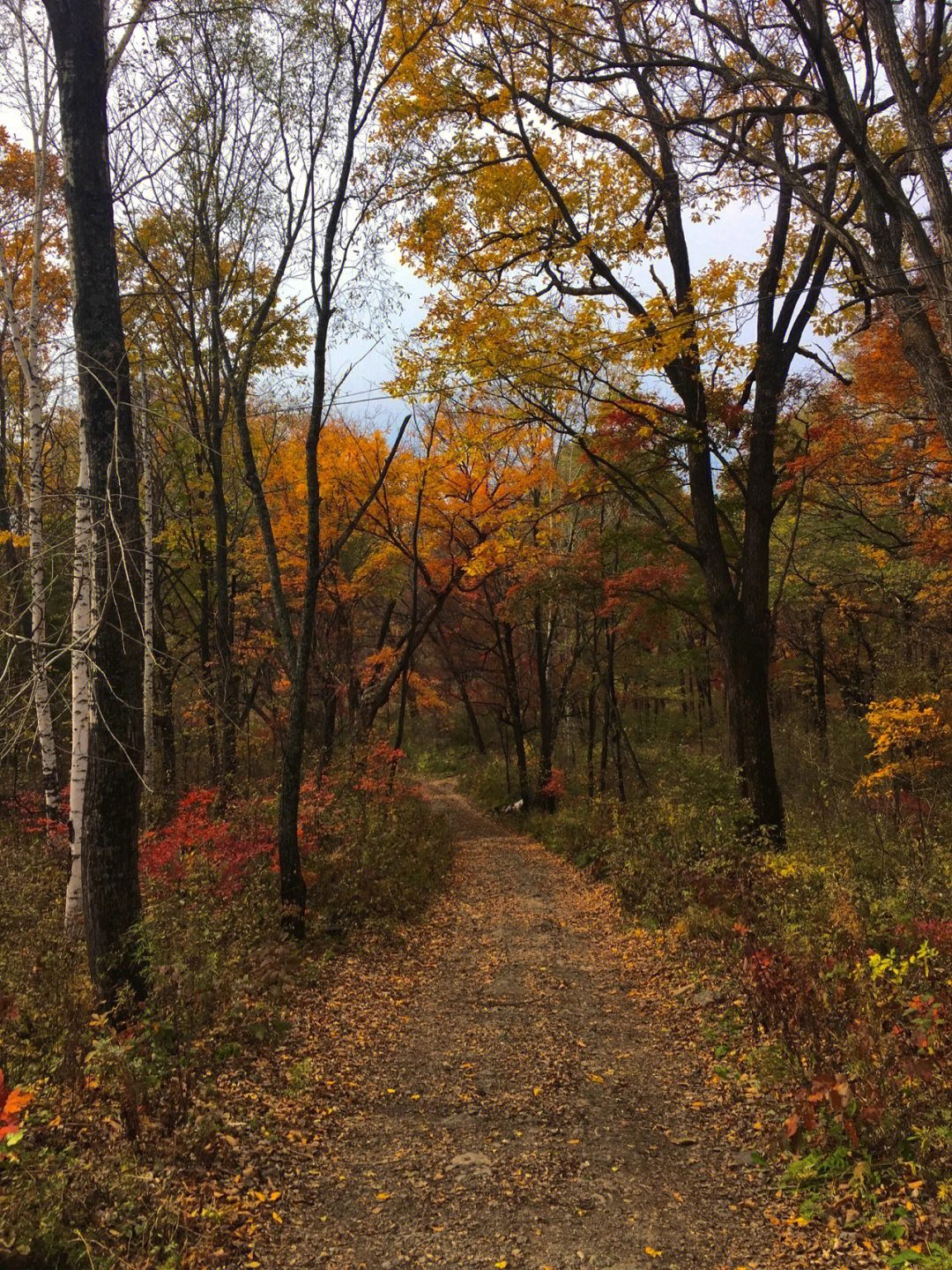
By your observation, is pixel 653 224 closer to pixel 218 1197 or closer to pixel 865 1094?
pixel 865 1094

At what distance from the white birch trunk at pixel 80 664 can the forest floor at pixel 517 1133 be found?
2493 millimetres

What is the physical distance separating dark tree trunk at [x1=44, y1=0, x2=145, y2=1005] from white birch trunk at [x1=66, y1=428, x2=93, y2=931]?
0.10 m

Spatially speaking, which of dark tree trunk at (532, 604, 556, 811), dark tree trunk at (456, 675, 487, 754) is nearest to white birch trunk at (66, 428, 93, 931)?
dark tree trunk at (532, 604, 556, 811)

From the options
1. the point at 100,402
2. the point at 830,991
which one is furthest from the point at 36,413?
the point at 830,991

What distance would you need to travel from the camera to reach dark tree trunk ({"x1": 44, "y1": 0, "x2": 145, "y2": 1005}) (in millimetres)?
4273

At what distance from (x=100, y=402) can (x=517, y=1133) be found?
5104 millimetres

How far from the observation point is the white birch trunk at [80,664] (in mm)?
3918

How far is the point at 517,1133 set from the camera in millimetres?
4070

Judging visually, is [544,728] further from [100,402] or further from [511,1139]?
[100,402]

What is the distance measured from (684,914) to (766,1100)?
3177mm

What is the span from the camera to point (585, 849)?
→ 40.0 ft

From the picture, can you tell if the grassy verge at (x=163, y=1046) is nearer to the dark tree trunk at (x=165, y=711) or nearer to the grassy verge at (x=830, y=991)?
the grassy verge at (x=830, y=991)

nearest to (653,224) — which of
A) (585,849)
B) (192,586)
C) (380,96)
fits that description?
(380,96)

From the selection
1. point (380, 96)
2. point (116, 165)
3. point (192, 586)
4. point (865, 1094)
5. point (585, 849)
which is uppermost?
point (380, 96)
